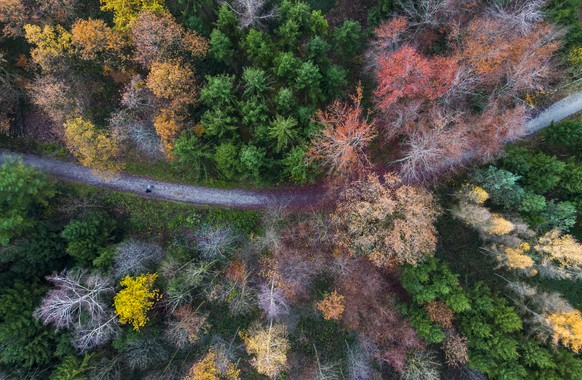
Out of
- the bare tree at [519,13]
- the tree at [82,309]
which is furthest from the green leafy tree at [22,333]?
the bare tree at [519,13]

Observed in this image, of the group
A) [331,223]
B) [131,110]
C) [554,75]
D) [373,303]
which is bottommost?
[373,303]

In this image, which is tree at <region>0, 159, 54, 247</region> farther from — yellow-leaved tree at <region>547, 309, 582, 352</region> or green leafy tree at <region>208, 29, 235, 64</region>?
yellow-leaved tree at <region>547, 309, 582, 352</region>

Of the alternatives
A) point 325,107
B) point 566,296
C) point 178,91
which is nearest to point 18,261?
point 178,91

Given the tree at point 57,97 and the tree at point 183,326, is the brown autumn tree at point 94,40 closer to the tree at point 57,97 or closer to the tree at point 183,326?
the tree at point 57,97

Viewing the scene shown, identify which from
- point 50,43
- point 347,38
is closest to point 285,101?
point 347,38

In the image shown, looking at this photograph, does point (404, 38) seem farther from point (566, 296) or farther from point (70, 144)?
point (70, 144)
